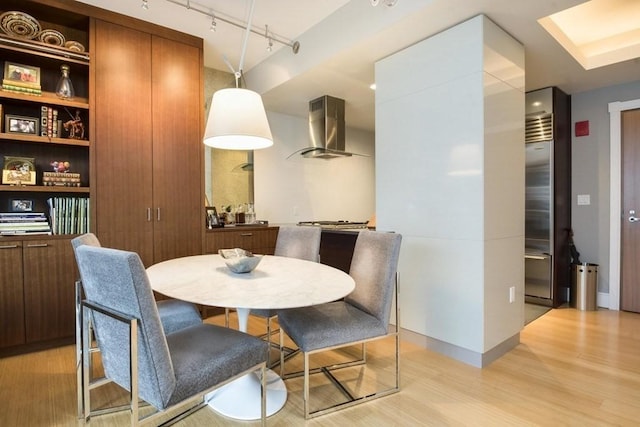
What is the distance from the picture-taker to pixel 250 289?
1521mm

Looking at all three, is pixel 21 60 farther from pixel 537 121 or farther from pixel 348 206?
pixel 537 121

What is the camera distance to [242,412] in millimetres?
1776

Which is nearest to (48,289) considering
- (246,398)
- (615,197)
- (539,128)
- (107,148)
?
(107,148)

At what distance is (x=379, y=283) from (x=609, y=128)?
3537 mm

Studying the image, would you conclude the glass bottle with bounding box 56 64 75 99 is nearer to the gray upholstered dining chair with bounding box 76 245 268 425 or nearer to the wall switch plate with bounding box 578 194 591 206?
the gray upholstered dining chair with bounding box 76 245 268 425

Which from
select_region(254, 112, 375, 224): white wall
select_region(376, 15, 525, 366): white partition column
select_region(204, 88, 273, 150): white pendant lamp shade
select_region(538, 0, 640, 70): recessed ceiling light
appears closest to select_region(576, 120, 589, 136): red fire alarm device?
select_region(538, 0, 640, 70): recessed ceiling light

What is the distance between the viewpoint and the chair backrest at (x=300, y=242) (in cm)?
256

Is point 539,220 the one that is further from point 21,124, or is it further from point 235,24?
point 21,124

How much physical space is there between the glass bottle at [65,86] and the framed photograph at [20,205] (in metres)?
0.89

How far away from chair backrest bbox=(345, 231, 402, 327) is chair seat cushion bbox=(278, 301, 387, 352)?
66 mm

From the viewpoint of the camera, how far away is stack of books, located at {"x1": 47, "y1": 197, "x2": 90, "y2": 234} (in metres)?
2.69

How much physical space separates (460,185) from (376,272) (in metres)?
0.94

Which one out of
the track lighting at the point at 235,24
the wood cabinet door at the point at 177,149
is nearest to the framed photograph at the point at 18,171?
the wood cabinet door at the point at 177,149

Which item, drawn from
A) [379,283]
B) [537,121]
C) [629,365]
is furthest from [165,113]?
[629,365]
